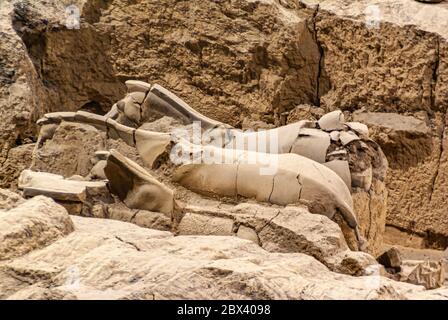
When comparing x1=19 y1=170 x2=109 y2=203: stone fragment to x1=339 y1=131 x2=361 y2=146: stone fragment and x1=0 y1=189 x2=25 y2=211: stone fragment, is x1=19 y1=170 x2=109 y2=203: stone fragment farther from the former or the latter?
x1=339 y1=131 x2=361 y2=146: stone fragment

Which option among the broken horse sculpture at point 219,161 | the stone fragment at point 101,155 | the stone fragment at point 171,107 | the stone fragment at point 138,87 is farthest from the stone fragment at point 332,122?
the stone fragment at point 101,155

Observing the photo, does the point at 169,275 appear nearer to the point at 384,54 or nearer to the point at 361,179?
the point at 361,179

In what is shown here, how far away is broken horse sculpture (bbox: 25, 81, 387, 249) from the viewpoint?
12.6 feet

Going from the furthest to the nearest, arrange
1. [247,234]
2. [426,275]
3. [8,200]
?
[426,275], [247,234], [8,200]

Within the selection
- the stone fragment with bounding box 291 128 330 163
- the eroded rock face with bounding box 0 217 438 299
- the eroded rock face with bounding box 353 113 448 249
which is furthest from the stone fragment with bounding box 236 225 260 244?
the eroded rock face with bounding box 353 113 448 249

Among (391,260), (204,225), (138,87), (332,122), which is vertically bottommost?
(391,260)

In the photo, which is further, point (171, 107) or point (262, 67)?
point (262, 67)

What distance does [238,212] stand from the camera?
12.3 feet

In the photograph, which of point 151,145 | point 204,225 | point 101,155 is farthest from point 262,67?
point 204,225

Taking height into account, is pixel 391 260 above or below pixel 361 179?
below

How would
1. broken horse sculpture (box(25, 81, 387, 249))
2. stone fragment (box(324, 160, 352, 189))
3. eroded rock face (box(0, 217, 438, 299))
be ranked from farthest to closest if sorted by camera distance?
1. stone fragment (box(324, 160, 352, 189))
2. broken horse sculpture (box(25, 81, 387, 249))
3. eroded rock face (box(0, 217, 438, 299))

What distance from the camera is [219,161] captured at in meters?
3.94
